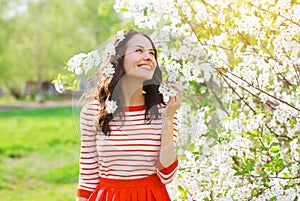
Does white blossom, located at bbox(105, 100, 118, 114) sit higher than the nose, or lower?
lower

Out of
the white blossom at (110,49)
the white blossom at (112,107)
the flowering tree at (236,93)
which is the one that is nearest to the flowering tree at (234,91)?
the flowering tree at (236,93)

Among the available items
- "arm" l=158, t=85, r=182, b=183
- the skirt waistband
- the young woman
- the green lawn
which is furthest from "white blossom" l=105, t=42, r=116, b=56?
the green lawn

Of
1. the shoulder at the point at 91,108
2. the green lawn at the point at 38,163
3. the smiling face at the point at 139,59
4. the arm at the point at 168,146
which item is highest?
the smiling face at the point at 139,59

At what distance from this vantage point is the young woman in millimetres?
2113

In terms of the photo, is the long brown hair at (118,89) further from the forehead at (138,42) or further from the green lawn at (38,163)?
the green lawn at (38,163)

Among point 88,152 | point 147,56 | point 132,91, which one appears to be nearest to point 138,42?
point 147,56


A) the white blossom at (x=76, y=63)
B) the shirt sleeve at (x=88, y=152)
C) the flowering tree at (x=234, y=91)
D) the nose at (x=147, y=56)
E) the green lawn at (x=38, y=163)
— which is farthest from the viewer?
the green lawn at (x=38, y=163)

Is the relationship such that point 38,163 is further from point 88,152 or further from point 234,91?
point 88,152

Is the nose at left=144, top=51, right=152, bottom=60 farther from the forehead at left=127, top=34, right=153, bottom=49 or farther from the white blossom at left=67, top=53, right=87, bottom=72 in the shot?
the white blossom at left=67, top=53, right=87, bottom=72

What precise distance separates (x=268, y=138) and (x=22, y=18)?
25271mm

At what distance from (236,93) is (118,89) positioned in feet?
3.21

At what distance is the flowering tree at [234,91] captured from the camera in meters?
2.63

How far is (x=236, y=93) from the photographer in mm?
2994

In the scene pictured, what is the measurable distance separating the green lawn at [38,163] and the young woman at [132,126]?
349cm
